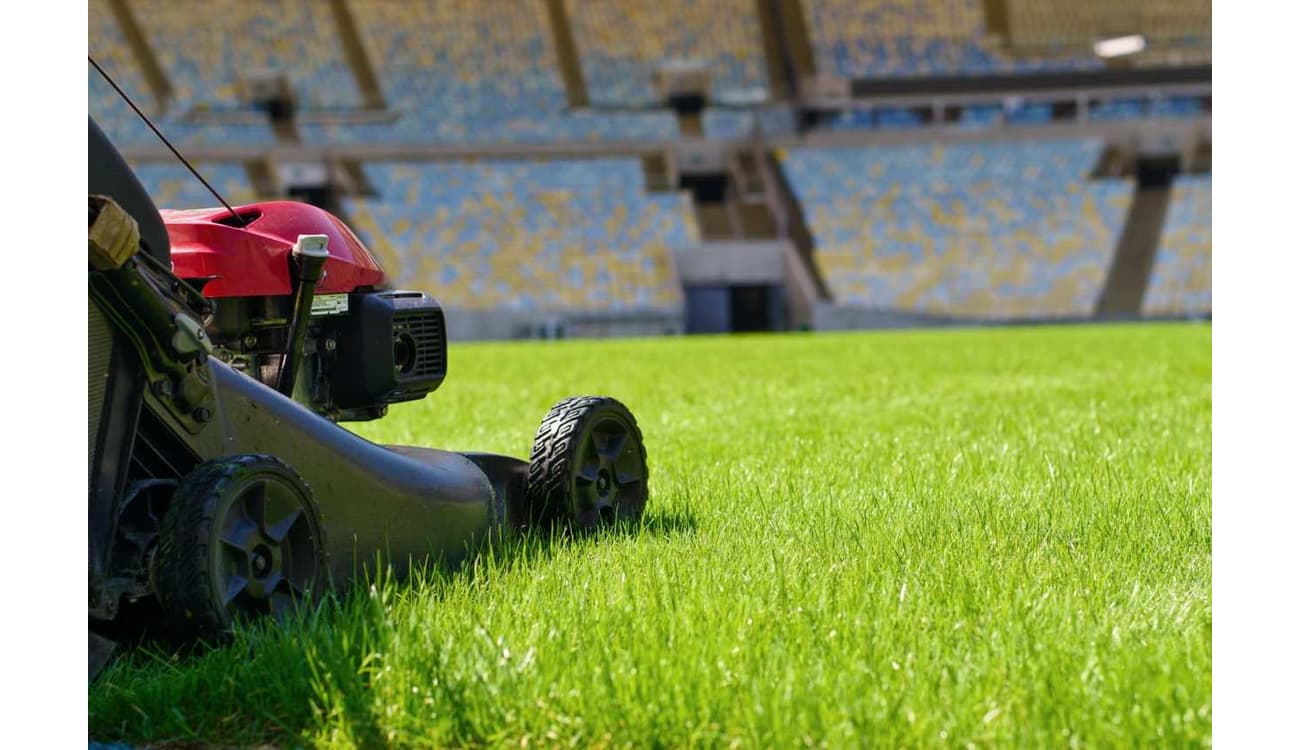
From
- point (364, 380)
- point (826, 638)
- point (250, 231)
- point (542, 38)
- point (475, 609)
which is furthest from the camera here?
point (542, 38)

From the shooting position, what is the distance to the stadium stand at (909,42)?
4025 centimetres

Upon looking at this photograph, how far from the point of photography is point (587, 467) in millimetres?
3422

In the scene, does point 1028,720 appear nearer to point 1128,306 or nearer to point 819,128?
point 1128,306

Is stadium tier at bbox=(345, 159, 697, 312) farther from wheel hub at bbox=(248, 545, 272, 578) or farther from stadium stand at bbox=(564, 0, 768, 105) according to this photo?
wheel hub at bbox=(248, 545, 272, 578)

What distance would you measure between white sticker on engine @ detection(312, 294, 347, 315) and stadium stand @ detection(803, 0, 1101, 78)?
3858 cm

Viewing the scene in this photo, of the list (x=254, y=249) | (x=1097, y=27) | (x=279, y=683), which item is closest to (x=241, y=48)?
(x=1097, y=27)

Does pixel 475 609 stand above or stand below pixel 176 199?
below

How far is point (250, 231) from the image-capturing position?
2.93 meters

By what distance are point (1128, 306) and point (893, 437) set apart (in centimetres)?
3233

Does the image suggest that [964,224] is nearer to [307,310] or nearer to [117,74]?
[117,74]

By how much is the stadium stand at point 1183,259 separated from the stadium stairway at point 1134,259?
20 centimetres

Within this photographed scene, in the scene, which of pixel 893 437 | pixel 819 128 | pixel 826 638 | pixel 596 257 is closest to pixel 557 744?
pixel 826 638

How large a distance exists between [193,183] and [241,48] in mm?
5582
